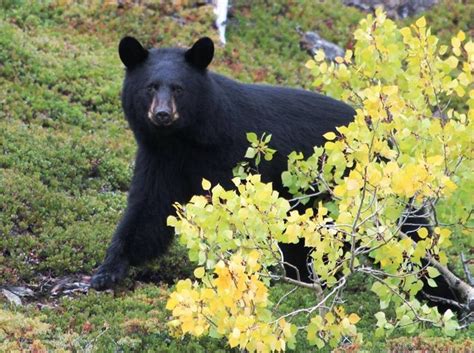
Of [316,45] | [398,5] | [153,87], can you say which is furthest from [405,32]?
[398,5]

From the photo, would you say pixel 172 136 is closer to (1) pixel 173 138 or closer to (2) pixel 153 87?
(1) pixel 173 138

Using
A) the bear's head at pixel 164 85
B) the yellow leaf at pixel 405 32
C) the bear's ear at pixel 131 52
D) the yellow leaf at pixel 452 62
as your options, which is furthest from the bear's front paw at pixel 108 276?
the yellow leaf at pixel 452 62

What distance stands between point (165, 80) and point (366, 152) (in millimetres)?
2892

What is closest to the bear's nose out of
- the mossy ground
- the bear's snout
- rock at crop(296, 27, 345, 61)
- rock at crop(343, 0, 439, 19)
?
the bear's snout

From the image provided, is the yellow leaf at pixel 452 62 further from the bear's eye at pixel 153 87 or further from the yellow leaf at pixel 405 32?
the bear's eye at pixel 153 87

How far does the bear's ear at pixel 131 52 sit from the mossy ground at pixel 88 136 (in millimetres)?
2300

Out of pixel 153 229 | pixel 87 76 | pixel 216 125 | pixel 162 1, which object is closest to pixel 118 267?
pixel 153 229

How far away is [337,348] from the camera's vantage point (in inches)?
312

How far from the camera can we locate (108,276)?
9.89 meters

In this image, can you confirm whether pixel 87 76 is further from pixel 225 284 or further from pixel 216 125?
pixel 225 284

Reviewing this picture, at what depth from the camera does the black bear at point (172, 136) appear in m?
9.59

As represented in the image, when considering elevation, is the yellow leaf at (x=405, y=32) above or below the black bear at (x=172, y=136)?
above

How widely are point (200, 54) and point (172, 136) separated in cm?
87

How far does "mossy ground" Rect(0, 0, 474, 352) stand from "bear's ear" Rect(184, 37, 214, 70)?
91.7 inches
